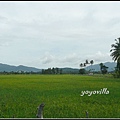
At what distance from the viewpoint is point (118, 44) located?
137 feet

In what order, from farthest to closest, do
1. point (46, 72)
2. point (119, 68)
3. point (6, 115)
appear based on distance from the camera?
point (46, 72) → point (119, 68) → point (6, 115)

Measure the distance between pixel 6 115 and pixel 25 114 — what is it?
0.66 metres

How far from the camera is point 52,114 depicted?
802 cm

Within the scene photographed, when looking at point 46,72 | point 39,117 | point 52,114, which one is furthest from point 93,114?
point 46,72

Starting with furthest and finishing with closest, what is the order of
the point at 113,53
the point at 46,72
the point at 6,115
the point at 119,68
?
the point at 46,72 → the point at 119,68 → the point at 113,53 → the point at 6,115

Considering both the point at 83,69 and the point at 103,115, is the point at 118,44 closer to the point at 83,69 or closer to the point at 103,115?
the point at 103,115

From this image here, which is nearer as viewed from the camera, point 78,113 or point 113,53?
point 78,113

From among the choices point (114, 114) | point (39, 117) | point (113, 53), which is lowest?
point (114, 114)

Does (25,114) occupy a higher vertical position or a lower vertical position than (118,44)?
lower

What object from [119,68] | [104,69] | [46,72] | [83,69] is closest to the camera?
[119,68]

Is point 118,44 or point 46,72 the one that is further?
point 46,72

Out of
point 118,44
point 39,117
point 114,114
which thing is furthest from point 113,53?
point 39,117

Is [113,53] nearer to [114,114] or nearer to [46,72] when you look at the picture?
[114,114]

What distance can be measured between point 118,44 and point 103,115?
35328 millimetres
